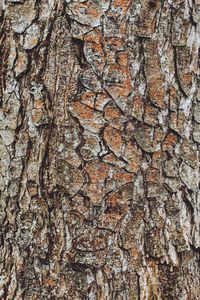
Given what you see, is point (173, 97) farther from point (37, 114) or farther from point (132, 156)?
point (37, 114)

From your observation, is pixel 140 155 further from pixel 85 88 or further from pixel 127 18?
pixel 127 18

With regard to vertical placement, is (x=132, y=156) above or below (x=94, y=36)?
below

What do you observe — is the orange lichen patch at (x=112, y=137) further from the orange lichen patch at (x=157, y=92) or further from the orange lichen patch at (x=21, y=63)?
the orange lichen patch at (x=21, y=63)

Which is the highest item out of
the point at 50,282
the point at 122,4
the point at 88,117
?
the point at 122,4

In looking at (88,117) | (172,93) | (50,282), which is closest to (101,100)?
(88,117)

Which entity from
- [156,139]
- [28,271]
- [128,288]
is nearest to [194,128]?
[156,139]

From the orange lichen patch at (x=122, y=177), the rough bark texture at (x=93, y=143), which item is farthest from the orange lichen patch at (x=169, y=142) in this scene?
the orange lichen patch at (x=122, y=177)

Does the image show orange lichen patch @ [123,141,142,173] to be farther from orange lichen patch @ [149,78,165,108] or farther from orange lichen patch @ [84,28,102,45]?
orange lichen patch @ [84,28,102,45]
